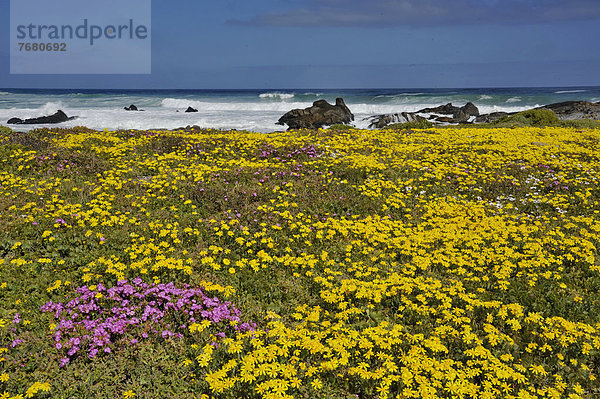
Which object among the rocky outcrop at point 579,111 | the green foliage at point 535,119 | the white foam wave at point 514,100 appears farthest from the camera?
the white foam wave at point 514,100

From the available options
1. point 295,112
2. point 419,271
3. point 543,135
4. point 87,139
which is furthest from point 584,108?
point 87,139

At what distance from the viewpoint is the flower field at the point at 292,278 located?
5770 millimetres

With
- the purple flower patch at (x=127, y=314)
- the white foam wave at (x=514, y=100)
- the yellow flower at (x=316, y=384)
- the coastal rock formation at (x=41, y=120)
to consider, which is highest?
the white foam wave at (x=514, y=100)

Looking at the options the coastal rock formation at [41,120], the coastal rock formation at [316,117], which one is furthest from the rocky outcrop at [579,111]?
the coastal rock formation at [41,120]

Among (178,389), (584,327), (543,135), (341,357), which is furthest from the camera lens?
(543,135)

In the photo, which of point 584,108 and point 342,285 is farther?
point 584,108

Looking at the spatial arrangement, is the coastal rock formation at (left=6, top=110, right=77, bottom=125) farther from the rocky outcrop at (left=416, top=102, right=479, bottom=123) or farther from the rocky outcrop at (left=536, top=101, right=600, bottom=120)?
the rocky outcrop at (left=536, top=101, right=600, bottom=120)

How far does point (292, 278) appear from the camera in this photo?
839 centimetres

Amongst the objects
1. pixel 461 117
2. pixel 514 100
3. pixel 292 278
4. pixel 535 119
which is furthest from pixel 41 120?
pixel 514 100

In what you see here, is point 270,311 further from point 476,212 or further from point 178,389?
point 476,212

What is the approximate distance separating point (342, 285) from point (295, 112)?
40708 mm

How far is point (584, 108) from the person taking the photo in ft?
127

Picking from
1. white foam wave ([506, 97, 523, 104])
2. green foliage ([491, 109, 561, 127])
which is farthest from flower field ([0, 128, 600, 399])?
white foam wave ([506, 97, 523, 104])

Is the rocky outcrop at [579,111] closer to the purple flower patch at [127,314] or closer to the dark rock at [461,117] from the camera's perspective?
the dark rock at [461,117]
